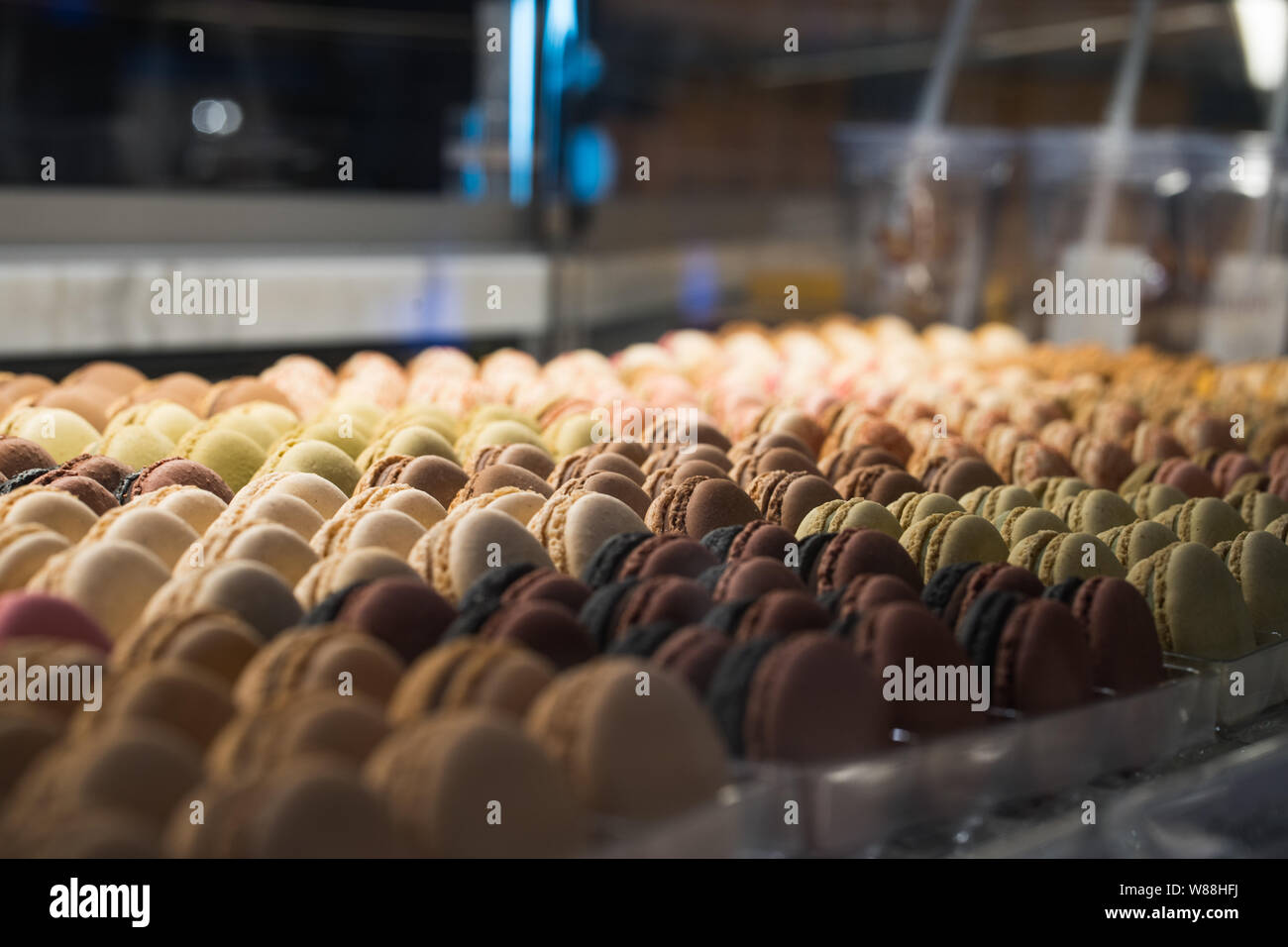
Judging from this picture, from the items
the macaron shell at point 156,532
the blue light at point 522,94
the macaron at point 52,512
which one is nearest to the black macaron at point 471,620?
the macaron shell at point 156,532

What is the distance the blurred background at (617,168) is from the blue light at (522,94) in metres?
0.01

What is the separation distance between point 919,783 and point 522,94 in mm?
2513

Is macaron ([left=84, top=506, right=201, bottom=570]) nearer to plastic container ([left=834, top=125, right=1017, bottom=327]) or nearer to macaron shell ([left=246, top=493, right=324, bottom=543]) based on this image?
macaron shell ([left=246, top=493, right=324, bottom=543])

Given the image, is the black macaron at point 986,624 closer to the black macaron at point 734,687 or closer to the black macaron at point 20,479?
the black macaron at point 734,687

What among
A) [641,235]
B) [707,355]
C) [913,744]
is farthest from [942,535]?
[641,235]

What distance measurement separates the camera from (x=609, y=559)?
1.19 metres

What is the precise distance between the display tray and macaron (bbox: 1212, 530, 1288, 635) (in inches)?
8.0

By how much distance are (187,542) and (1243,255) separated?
9.70ft

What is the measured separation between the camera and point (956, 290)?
11.8 ft

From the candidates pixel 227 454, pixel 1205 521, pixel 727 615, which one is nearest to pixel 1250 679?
pixel 1205 521

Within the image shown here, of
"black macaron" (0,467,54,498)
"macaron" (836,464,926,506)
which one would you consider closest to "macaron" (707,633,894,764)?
"macaron" (836,464,926,506)

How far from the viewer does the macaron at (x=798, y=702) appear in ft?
2.93
